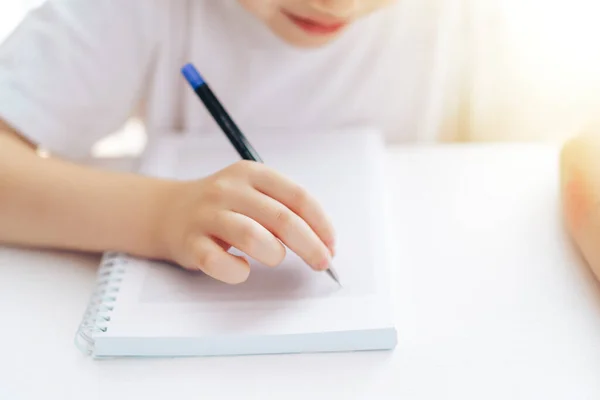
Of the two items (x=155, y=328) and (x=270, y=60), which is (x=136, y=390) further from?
(x=270, y=60)

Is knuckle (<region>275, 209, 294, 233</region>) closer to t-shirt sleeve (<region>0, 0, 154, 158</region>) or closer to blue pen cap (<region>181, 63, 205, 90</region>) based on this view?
blue pen cap (<region>181, 63, 205, 90</region>)

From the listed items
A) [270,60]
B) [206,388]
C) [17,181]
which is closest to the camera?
[206,388]

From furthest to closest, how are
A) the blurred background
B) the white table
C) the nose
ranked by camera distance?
the blurred background < the nose < the white table

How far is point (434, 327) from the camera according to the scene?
41 cm

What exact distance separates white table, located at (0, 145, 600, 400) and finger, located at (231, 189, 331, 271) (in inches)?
2.3

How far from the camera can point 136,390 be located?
0.38 metres

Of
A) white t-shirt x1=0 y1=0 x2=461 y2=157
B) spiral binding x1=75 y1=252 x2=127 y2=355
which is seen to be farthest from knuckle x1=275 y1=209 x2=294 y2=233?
white t-shirt x1=0 y1=0 x2=461 y2=157

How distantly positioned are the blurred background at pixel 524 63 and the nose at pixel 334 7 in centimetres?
19

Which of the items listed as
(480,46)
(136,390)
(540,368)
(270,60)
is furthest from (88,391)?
(480,46)

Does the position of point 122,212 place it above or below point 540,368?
above

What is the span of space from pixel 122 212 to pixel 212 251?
3.7 inches

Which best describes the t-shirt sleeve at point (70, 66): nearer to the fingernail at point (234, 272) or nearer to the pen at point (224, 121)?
the pen at point (224, 121)

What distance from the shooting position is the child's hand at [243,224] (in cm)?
41

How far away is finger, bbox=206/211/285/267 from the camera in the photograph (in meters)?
Answer: 0.41
